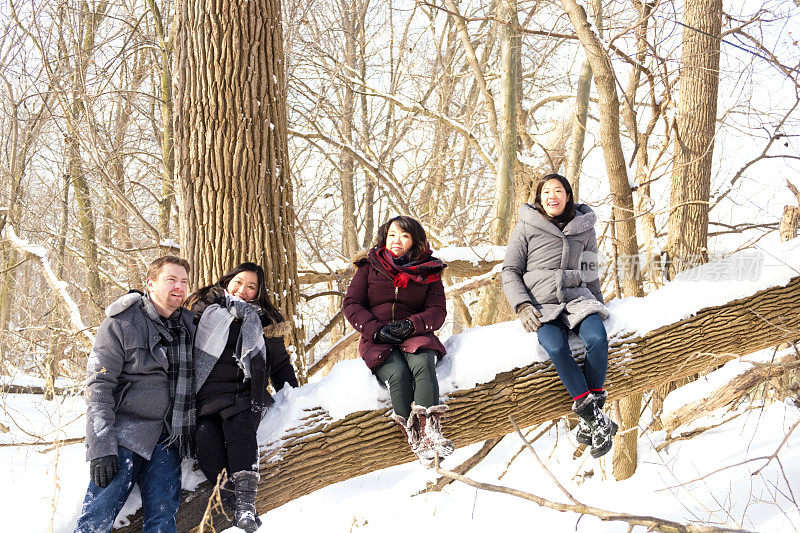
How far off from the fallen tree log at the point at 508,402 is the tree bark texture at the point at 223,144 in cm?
101

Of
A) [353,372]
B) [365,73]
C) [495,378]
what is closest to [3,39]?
[365,73]

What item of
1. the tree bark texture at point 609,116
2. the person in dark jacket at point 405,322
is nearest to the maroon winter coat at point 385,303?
the person in dark jacket at point 405,322

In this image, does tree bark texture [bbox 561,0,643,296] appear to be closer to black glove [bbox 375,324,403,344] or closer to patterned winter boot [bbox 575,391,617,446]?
patterned winter boot [bbox 575,391,617,446]

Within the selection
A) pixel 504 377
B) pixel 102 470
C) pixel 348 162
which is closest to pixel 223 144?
pixel 102 470

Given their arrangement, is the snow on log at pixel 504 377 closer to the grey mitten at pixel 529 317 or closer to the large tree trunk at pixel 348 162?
the grey mitten at pixel 529 317

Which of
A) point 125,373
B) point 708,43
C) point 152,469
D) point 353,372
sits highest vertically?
point 708,43

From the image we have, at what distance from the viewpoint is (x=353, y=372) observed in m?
3.03

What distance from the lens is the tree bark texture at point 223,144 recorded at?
3395 millimetres

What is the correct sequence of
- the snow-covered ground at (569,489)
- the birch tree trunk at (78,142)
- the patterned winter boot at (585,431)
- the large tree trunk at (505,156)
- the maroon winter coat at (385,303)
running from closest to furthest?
the patterned winter boot at (585,431) → the maroon winter coat at (385,303) → the snow-covered ground at (569,489) → the birch tree trunk at (78,142) → the large tree trunk at (505,156)

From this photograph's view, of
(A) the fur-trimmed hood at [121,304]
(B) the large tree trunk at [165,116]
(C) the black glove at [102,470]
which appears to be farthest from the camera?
(B) the large tree trunk at [165,116]

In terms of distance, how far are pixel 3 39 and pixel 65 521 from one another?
26.1ft

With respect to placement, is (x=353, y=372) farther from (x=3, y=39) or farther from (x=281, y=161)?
(x=3, y=39)

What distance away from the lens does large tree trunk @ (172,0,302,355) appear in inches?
134

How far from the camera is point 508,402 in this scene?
3.12 meters
